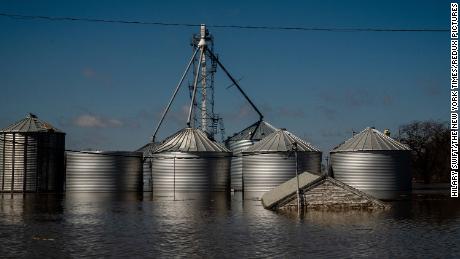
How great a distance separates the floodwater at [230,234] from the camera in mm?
20516

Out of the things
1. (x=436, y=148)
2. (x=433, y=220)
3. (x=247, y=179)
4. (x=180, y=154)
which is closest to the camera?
(x=433, y=220)

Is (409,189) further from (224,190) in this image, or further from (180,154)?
(180,154)

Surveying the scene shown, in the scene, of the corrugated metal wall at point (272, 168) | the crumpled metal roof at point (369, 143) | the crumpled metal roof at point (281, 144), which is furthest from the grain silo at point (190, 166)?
the crumpled metal roof at point (369, 143)

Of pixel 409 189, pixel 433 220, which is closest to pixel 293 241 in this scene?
pixel 433 220

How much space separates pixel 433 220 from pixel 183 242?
1626 centimetres

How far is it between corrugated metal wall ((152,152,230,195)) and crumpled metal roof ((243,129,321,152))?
6.79 meters

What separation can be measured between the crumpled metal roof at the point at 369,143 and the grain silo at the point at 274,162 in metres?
3.89

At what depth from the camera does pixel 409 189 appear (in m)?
64.6

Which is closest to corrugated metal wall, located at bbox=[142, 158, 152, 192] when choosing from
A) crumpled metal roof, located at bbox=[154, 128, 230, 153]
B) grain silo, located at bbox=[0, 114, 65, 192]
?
crumpled metal roof, located at bbox=[154, 128, 230, 153]

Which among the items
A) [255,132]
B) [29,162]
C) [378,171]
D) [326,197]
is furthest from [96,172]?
[326,197]

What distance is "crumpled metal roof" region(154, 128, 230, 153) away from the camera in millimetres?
68375

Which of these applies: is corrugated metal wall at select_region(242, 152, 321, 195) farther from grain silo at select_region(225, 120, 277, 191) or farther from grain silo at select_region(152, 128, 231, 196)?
grain silo at select_region(225, 120, 277, 191)

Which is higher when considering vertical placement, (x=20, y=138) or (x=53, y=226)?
(x=20, y=138)

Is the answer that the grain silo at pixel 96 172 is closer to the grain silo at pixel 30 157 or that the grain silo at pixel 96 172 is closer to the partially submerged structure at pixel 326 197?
the grain silo at pixel 30 157
